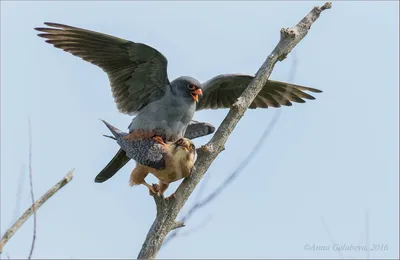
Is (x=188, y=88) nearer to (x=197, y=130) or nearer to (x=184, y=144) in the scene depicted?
(x=197, y=130)

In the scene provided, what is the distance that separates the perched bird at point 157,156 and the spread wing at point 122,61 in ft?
2.10

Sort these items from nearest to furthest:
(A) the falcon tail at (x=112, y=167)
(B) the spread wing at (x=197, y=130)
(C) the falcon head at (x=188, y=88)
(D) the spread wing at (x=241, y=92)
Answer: (C) the falcon head at (x=188, y=88)
(A) the falcon tail at (x=112, y=167)
(B) the spread wing at (x=197, y=130)
(D) the spread wing at (x=241, y=92)

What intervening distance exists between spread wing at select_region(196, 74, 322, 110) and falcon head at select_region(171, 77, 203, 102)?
41cm

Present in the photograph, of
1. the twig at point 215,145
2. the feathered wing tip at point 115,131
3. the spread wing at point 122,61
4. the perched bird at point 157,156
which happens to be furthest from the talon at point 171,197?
the spread wing at point 122,61

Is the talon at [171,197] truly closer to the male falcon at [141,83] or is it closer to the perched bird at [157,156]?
the perched bird at [157,156]

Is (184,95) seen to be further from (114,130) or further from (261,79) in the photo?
(261,79)

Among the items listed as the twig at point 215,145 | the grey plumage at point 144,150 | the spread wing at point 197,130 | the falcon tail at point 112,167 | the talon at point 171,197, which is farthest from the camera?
the spread wing at point 197,130

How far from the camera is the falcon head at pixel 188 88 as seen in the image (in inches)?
288

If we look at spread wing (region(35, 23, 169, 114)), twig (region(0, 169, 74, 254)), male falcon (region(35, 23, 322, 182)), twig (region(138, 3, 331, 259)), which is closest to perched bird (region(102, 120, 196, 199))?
male falcon (region(35, 23, 322, 182))

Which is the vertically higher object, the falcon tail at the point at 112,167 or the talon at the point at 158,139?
the talon at the point at 158,139

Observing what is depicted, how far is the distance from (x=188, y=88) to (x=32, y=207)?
3484 millimetres

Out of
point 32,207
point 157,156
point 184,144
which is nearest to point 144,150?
point 157,156

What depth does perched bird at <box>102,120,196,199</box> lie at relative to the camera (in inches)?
244

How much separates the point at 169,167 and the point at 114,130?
106 centimetres
